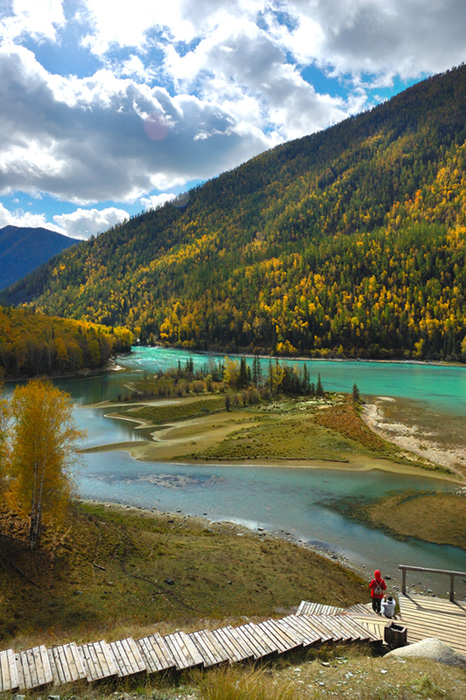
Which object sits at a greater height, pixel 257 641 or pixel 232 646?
pixel 232 646

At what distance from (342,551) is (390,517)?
6.69 metres

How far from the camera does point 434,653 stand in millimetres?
10438

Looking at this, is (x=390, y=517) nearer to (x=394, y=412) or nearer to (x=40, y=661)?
(x=40, y=661)

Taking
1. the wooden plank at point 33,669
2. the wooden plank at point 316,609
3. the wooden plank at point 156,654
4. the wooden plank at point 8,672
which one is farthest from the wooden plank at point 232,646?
the wooden plank at point 316,609

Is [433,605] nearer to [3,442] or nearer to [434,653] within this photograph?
[434,653]

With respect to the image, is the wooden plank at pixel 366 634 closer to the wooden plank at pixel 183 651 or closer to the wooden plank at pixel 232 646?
the wooden plank at pixel 232 646

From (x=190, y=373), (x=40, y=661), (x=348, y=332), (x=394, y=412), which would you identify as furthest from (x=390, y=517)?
(x=348, y=332)

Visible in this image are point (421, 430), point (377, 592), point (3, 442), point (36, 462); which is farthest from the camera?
point (421, 430)

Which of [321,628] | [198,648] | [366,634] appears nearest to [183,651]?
[198,648]

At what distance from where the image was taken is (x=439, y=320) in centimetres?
16875

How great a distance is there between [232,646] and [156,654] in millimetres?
1969

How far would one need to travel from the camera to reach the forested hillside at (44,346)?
338 ft

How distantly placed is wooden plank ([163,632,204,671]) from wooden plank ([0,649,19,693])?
3428 mm

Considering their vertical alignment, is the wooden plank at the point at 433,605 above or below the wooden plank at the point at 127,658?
below
